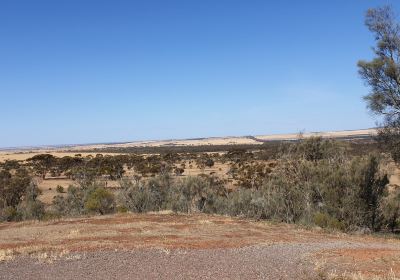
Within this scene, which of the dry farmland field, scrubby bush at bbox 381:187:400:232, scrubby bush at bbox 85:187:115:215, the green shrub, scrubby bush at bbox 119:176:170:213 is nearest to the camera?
the dry farmland field

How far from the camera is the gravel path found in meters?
10.7

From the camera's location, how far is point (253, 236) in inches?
677

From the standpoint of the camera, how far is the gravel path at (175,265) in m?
10.7

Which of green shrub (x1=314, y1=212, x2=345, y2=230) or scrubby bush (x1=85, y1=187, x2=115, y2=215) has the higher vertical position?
scrubby bush (x1=85, y1=187, x2=115, y2=215)

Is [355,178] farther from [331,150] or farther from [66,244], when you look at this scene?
[66,244]

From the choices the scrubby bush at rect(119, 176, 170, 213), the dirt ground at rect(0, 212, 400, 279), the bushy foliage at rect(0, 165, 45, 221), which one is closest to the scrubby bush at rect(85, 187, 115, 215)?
the scrubby bush at rect(119, 176, 170, 213)

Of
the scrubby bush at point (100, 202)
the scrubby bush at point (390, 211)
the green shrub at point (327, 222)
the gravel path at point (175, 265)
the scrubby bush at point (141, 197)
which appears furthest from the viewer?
the scrubby bush at point (141, 197)

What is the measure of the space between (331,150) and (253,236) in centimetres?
1498

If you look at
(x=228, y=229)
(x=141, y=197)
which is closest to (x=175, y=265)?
(x=228, y=229)

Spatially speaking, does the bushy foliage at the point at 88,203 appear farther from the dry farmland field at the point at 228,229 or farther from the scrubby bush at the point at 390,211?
the scrubby bush at the point at 390,211

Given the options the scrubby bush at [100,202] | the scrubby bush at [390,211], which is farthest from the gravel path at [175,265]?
the scrubby bush at [100,202]

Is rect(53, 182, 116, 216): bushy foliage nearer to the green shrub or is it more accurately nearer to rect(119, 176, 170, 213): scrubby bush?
rect(119, 176, 170, 213): scrubby bush

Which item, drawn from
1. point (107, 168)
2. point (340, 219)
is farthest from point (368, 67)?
point (107, 168)

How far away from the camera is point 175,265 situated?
38.6 feet
